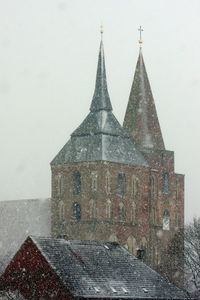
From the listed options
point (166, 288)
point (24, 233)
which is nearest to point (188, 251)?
point (24, 233)

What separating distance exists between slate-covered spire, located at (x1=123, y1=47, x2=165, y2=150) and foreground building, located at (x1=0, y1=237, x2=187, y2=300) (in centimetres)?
5317

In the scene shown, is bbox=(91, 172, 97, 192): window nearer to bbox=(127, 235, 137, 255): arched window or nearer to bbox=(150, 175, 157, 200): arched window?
bbox=(127, 235, 137, 255): arched window

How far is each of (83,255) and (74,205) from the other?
5300cm

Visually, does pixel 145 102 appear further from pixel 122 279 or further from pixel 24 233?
pixel 122 279

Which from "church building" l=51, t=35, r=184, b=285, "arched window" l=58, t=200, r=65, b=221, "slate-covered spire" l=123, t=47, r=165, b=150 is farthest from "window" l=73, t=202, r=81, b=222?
"slate-covered spire" l=123, t=47, r=165, b=150

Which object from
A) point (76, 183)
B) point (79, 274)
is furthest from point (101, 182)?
point (79, 274)

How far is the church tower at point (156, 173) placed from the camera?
115312 mm

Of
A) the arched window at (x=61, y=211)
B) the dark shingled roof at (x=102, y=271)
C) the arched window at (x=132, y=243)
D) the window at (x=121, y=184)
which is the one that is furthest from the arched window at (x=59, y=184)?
the dark shingled roof at (x=102, y=271)

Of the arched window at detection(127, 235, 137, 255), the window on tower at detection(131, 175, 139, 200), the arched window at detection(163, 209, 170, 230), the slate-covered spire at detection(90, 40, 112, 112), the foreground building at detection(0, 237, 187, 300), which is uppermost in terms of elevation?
the slate-covered spire at detection(90, 40, 112, 112)

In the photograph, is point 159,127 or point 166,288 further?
point 159,127

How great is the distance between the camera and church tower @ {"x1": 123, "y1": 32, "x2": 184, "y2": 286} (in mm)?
115312

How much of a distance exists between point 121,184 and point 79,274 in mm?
54991

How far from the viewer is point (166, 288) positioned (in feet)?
204

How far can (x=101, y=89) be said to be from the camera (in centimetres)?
11212
